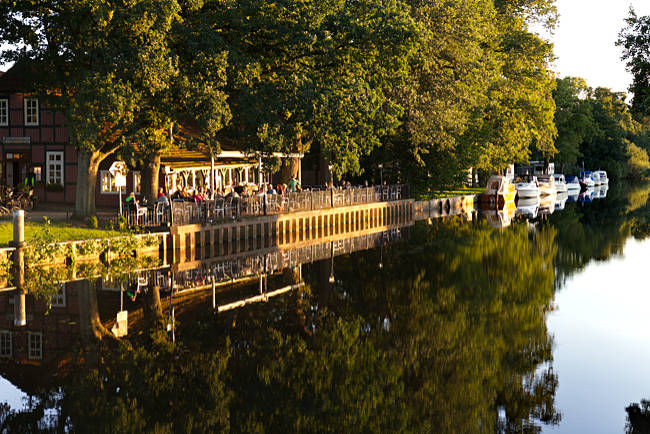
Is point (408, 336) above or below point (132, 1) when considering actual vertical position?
below

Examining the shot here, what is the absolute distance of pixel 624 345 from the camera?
58.6 feet

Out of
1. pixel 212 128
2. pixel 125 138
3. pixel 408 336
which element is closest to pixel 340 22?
pixel 212 128

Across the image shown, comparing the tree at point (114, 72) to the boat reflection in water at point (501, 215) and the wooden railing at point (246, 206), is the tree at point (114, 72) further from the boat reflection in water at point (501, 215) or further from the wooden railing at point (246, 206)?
the boat reflection in water at point (501, 215)

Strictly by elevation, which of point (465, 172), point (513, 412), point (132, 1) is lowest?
point (513, 412)

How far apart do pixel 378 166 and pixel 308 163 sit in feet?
22.3

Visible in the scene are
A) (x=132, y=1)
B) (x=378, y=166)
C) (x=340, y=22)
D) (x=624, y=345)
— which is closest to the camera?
(x=624, y=345)

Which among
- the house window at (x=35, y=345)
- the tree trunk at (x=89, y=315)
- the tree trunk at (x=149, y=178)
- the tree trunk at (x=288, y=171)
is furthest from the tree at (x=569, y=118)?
the house window at (x=35, y=345)

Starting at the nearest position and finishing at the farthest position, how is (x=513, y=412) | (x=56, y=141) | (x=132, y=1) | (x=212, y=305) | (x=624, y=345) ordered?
(x=513, y=412), (x=624, y=345), (x=212, y=305), (x=132, y=1), (x=56, y=141)

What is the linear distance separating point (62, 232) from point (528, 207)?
51.5 meters

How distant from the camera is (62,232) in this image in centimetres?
2856

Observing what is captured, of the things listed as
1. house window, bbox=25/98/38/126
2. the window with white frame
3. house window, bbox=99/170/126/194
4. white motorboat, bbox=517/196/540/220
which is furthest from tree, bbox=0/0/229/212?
white motorboat, bbox=517/196/540/220

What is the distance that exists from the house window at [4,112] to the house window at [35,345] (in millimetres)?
31087

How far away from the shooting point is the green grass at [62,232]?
2764 centimetres

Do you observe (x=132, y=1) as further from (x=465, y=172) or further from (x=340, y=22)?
(x=465, y=172)
